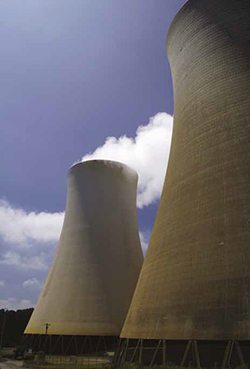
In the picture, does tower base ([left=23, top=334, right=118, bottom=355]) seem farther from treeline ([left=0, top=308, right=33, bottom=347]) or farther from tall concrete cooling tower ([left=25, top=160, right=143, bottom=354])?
treeline ([left=0, top=308, right=33, bottom=347])

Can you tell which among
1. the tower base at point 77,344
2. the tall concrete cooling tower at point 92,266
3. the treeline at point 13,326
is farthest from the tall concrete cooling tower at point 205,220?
the treeline at point 13,326

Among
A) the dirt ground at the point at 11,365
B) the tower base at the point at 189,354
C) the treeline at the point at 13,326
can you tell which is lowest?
the dirt ground at the point at 11,365

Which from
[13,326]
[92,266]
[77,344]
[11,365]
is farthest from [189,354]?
[13,326]

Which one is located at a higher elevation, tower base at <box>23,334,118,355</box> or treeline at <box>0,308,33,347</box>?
treeline at <box>0,308,33,347</box>

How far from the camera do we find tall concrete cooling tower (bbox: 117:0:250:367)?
12.3 m

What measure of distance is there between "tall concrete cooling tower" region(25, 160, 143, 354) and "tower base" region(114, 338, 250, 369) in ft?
28.4

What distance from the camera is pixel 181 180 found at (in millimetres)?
15859

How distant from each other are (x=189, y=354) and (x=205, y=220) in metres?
4.27

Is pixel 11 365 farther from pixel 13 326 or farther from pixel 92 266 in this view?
pixel 13 326

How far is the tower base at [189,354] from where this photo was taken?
1181 cm

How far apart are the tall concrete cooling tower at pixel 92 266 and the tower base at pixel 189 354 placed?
867 cm

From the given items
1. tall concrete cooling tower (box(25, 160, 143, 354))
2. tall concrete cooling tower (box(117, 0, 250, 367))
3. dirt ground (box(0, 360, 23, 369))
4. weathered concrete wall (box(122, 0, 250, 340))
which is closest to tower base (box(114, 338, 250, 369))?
tall concrete cooling tower (box(117, 0, 250, 367))

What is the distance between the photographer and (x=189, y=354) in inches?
521

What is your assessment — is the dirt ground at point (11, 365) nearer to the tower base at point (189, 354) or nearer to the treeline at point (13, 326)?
the tower base at point (189, 354)
